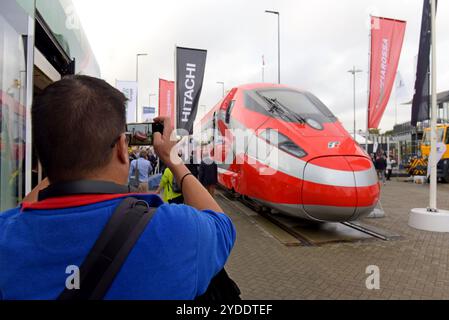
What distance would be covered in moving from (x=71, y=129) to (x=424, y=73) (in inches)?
342

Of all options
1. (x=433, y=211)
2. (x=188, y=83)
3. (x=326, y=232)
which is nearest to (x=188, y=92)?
(x=188, y=83)

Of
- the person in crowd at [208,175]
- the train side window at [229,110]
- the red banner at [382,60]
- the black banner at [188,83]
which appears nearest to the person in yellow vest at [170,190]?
the black banner at [188,83]

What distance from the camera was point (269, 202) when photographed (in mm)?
6254

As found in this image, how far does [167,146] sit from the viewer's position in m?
1.42

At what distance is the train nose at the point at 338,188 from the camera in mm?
5293

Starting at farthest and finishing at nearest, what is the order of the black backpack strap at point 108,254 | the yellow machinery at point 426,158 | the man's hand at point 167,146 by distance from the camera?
the yellow machinery at point 426,158, the man's hand at point 167,146, the black backpack strap at point 108,254

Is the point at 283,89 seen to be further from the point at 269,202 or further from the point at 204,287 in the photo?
the point at 204,287

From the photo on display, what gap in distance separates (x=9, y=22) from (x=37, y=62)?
2.42 ft

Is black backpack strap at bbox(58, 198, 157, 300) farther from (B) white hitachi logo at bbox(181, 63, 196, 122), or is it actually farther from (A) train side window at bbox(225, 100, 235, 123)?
(A) train side window at bbox(225, 100, 235, 123)

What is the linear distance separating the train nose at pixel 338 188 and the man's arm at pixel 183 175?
433 cm

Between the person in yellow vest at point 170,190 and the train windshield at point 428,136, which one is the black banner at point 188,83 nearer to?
the person in yellow vest at point 170,190

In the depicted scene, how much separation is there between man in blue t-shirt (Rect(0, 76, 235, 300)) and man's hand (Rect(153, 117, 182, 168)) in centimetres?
29

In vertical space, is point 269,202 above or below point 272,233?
above
